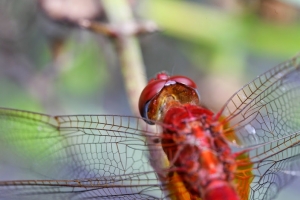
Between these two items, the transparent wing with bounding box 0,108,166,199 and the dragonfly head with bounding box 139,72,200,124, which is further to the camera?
the dragonfly head with bounding box 139,72,200,124

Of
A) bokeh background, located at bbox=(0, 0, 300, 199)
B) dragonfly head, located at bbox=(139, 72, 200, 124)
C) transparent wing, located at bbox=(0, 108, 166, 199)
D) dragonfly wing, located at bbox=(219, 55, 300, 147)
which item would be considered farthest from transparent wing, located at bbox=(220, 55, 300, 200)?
bokeh background, located at bbox=(0, 0, 300, 199)

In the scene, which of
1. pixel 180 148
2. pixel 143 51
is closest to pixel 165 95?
pixel 180 148

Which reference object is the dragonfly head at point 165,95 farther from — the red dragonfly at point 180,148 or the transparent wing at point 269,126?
the transparent wing at point 269,126

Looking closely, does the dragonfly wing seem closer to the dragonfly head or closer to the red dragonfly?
the red dragonfly

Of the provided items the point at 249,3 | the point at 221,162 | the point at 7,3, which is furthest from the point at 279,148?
the point at 7,3

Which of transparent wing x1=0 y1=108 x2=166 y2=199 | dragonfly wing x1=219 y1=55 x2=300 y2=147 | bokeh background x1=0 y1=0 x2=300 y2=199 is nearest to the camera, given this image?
transparent wing x1=0 y1=108 x2=166 y2=199

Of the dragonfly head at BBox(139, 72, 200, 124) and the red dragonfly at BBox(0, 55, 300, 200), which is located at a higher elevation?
the dragonfly head at BBox(139, 72, 200, 124)

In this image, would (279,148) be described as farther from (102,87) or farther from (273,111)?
(102,87)

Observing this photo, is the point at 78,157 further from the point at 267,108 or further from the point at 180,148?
the point at 267,108
